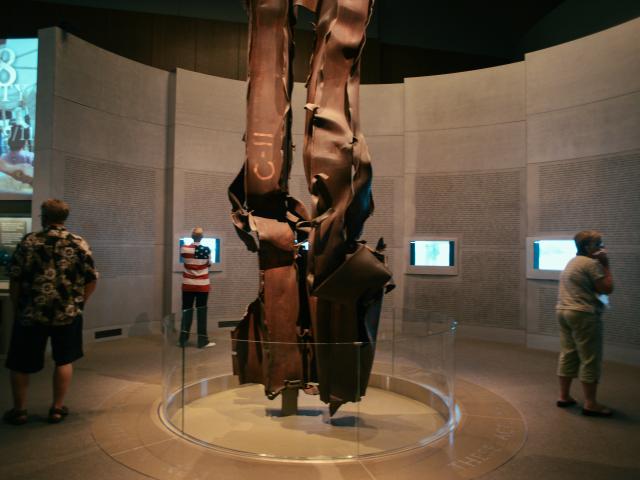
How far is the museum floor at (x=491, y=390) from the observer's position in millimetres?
2871

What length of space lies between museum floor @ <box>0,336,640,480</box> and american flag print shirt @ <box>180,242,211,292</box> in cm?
94

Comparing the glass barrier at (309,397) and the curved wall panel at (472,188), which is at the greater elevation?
the curved wall panel at (472,188)

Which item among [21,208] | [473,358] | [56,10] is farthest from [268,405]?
[56,10]

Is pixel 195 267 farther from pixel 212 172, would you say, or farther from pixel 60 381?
pixel 60 381

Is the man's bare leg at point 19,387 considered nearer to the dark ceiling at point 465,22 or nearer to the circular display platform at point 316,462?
the circular display platform at point 316,462

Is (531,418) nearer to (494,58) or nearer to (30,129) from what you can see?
(30,129)

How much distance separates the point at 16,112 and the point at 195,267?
11.1ft

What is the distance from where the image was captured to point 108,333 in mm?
6734

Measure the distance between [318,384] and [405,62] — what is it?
7450 mm

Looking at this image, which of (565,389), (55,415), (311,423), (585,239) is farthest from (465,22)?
(55,415)

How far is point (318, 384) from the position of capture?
10.8ft

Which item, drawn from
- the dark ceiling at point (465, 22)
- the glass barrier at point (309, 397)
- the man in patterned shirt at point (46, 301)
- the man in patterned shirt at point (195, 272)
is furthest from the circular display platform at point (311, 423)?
the dark ceiling at point (465, 22)

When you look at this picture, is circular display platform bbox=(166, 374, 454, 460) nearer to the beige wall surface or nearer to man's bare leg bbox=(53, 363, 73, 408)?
man's bare leg bbox=(53, 363, 73, 408)

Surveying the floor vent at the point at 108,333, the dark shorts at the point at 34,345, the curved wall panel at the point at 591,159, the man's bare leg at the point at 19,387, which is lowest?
the floor vent at the point at 108,333
